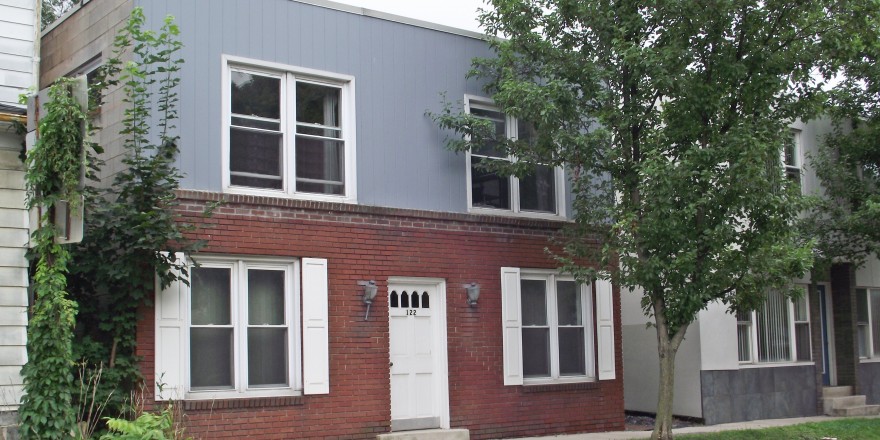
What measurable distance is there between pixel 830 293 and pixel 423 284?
36.3 feet

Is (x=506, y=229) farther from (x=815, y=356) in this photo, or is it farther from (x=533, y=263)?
(x=815, y=356)

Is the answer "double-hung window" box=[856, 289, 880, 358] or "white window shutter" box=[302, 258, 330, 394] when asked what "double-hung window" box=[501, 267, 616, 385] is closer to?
"white window shutter" box=[302, 258, 330, 394]

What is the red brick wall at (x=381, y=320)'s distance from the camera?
12.3 m

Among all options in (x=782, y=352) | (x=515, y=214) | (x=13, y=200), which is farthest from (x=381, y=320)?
(x=782, y=352)

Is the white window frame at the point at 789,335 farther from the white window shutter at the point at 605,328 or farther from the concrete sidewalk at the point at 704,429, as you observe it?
the white window shutter at the point at 605,328

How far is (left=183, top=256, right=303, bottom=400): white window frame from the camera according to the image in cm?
1198

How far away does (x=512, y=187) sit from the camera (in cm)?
1527

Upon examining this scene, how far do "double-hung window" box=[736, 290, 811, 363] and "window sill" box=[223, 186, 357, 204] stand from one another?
870 cm

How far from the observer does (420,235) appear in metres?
14.1

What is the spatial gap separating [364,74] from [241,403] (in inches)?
192

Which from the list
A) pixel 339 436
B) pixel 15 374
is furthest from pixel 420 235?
pixel 15 374

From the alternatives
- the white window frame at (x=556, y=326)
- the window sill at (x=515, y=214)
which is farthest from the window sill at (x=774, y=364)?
the window sill at (x=515, y=214)

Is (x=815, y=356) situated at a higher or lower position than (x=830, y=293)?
lower

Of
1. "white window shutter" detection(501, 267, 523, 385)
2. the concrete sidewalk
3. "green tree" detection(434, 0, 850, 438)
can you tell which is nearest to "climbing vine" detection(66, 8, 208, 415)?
"green tree" detection(434, 0, 850, 438)
